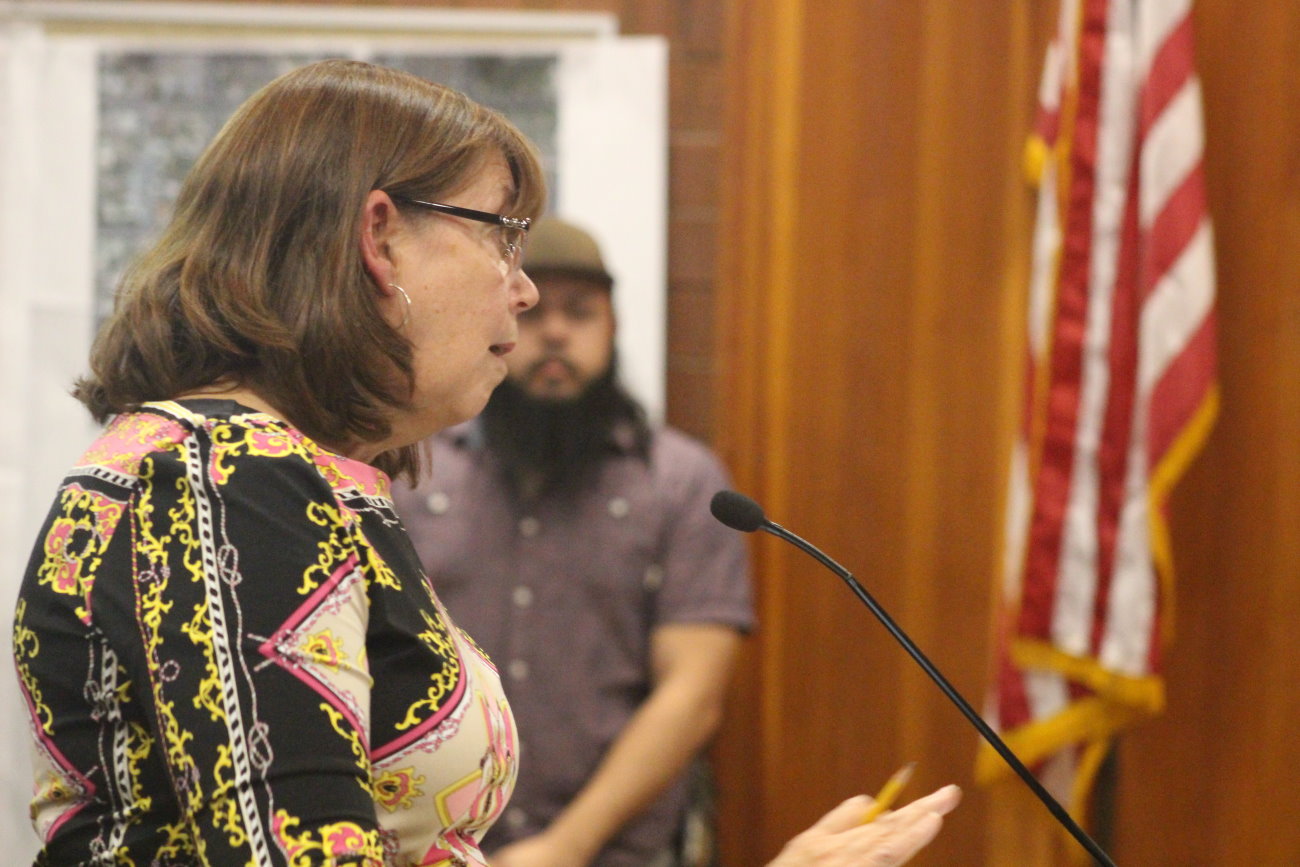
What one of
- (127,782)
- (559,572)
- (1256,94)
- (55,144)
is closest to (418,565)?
(127,782)

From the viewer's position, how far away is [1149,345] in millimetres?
1926

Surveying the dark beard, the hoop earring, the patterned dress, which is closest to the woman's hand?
the patterned dress

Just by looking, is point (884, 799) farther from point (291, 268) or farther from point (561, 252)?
point (561, 252)

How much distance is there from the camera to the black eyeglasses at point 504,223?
39.4 inches

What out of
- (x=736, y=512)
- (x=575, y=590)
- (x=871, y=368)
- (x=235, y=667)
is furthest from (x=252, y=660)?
(x=871, y=368)

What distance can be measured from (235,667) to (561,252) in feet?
5.09

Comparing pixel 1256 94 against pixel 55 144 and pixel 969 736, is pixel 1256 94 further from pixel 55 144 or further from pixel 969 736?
pixel 55 144

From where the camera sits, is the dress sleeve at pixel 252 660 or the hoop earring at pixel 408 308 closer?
the dress sleeve at pixel 252 660

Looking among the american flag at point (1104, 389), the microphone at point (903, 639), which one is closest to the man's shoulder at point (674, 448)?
the american flag at point (1104, 389)

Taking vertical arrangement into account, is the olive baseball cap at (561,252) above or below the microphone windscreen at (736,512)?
above

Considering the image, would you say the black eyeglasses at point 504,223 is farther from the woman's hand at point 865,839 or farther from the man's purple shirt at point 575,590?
the man's purple shirt at point 575,590

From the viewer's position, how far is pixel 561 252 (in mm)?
2254

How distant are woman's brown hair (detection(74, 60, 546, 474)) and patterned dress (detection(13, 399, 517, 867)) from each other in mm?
56

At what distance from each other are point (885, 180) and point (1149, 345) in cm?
64
